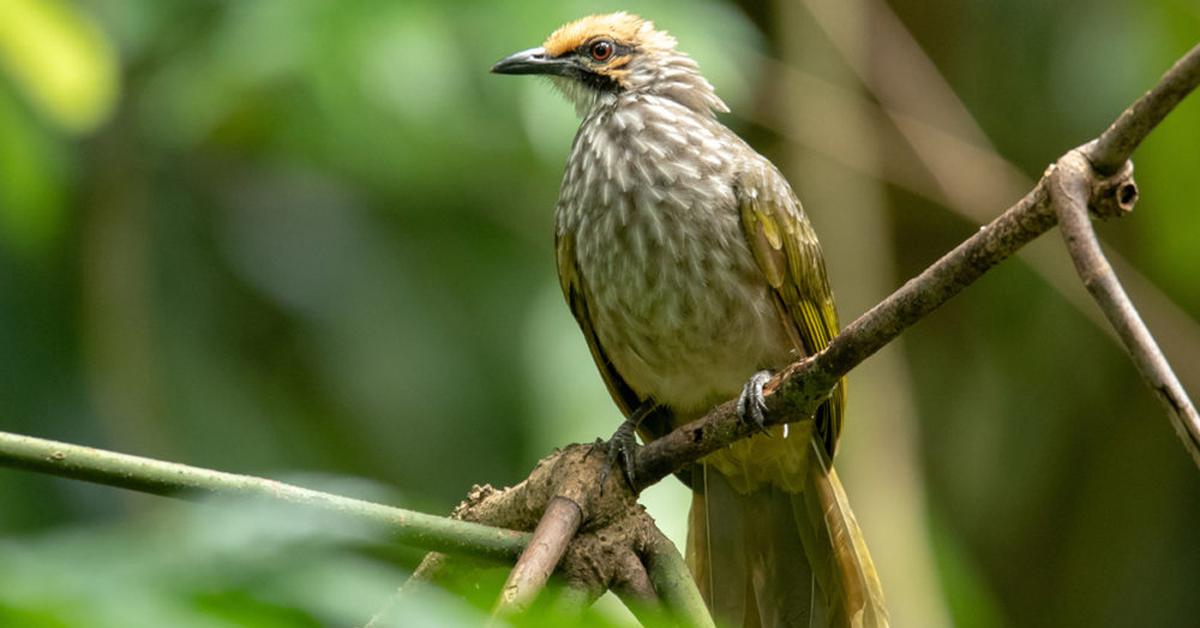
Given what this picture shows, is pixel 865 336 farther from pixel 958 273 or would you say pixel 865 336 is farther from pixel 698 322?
pixel 698 322

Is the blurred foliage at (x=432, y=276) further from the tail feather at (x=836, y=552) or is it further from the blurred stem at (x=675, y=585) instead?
the blurred stem at (x=675, y=585)

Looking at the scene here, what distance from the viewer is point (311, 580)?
1.12m

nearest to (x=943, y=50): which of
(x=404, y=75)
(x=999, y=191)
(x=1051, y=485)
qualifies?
(x=999, y=191)

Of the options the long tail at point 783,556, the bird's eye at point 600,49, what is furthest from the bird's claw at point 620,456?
the bird's eye at point 600,49

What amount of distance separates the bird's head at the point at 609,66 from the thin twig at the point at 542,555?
202cm

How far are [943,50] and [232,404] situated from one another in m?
3.20

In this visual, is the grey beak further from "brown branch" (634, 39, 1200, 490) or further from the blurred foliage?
"brown branch" (634, 39, 1200, 490)

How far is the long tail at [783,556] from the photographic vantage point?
130 inches

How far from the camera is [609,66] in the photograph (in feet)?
13.5

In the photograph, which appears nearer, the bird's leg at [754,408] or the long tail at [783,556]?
the bird's leg at [754,408]

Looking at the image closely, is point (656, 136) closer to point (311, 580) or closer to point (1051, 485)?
point (311, 580)

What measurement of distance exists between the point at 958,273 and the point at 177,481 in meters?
0.90

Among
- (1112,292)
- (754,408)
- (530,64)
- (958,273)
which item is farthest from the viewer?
(530,64)

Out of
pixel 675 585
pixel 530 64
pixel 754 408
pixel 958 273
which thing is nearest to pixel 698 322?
pixel 530 64
